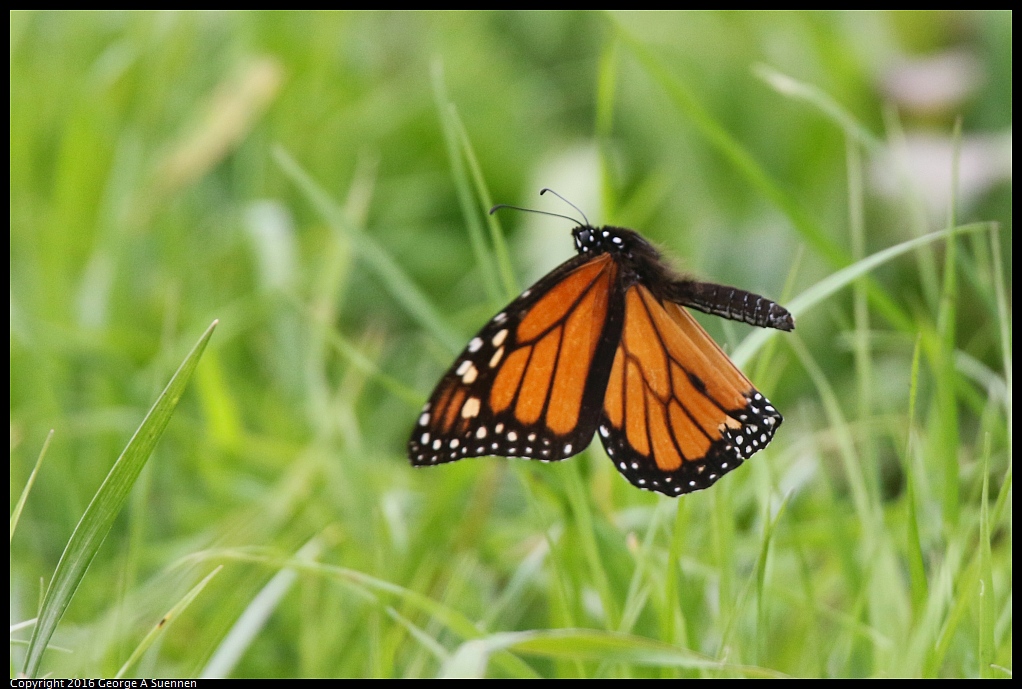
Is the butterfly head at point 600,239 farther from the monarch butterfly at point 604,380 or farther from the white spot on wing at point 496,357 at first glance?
the white spot on wing at point 496,357

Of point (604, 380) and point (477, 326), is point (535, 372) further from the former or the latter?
point (477, 326)

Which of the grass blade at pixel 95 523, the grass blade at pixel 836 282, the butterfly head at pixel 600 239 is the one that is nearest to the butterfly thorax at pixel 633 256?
the butterfly head at pixel 600 239

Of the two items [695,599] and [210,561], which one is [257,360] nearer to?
[210,561]

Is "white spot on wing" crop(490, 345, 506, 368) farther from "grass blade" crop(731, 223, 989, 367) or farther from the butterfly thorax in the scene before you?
"grass blade" crop(731, 223, 989, 367)

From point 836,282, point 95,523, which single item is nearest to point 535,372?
point 836,282

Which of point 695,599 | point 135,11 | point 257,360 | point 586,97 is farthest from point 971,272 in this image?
point 135,11

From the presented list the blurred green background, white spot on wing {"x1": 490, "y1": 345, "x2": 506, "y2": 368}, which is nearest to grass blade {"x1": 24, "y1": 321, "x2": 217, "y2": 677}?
the blurred green background
